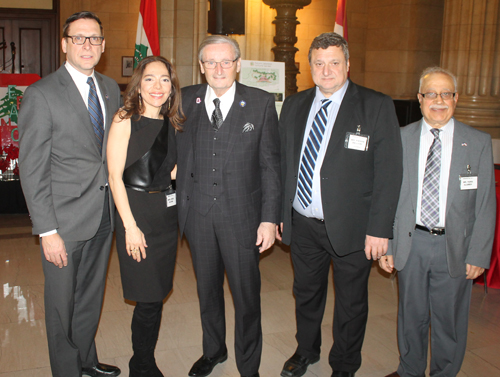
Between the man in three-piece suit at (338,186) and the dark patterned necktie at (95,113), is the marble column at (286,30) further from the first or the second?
the dark patterned necktie at (95,113)

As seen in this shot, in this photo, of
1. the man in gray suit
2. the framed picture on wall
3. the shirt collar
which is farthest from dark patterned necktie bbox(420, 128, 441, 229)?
the framed picture on wall

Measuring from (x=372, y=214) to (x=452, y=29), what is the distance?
5.86m

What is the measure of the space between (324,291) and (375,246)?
511 mm

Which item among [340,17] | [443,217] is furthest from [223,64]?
[340,17]

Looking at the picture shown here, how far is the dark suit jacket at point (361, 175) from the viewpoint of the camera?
2383 millimetres

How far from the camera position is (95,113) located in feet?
7.92

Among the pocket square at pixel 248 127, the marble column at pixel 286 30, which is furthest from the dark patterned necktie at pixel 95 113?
the marble column at pixel 286 30

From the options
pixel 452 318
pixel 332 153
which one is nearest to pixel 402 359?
pixel 452 318

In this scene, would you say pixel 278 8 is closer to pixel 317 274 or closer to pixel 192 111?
pixel 192 111

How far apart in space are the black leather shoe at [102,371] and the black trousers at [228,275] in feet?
2.02

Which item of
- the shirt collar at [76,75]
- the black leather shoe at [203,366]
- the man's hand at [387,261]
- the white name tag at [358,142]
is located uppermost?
the shirt collar at [76,75]

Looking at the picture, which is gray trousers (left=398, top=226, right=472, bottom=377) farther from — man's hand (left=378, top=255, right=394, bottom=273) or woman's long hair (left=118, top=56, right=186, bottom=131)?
woman's long hair (left=118, top=56, right=186, bottom=131)

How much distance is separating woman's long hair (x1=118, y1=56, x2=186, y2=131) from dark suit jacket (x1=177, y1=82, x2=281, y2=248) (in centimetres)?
10

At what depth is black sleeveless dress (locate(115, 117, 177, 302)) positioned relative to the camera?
2.33m
